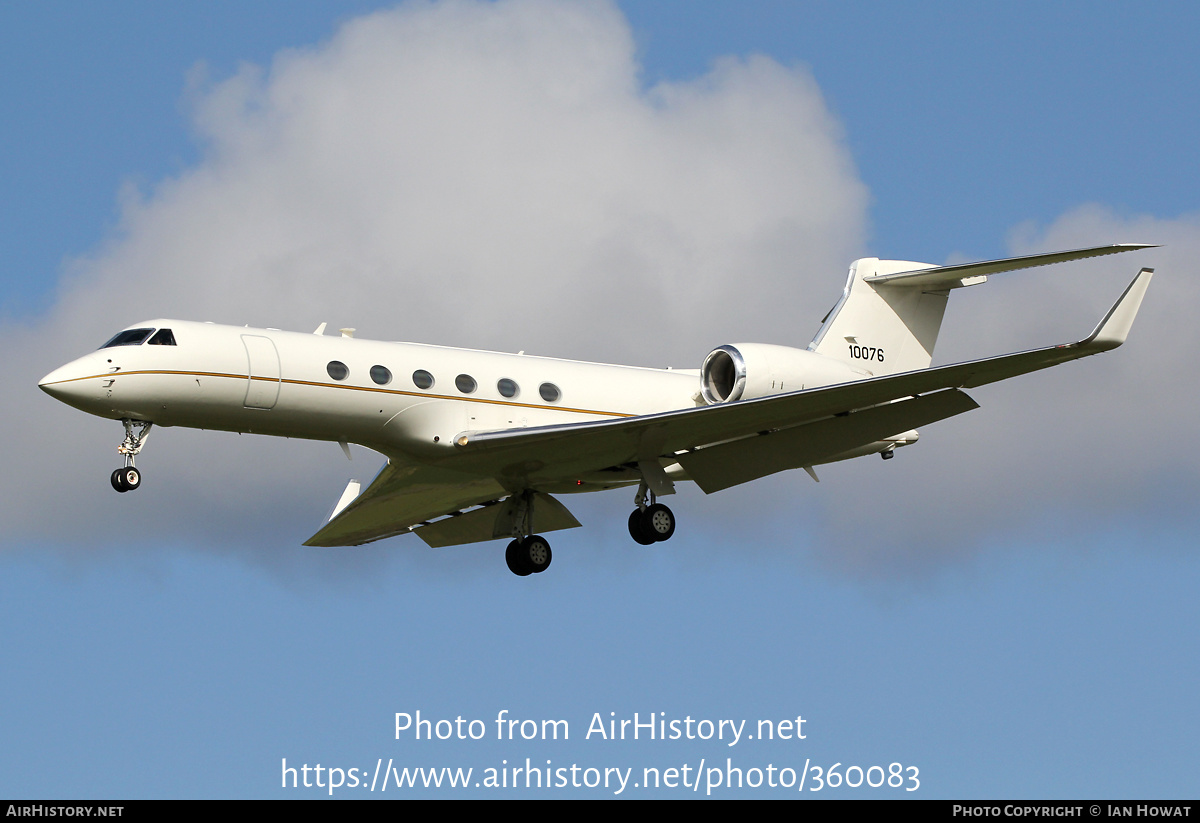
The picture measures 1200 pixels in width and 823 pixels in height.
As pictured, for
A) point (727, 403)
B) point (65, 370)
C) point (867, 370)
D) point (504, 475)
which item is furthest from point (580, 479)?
point (65, 370)

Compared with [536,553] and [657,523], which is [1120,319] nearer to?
[657,523]

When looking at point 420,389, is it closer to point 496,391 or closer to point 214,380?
point 496,391

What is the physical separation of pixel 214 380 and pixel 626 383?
6424 mm

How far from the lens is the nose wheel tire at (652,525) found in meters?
23.5

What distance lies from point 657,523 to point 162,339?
24.6 ft

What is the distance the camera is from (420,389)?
22359 mm

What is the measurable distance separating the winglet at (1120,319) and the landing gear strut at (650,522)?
6.51 metres

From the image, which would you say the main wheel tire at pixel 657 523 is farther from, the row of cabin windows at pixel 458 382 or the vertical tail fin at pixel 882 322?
the vertical tail fin at pixel 882 322

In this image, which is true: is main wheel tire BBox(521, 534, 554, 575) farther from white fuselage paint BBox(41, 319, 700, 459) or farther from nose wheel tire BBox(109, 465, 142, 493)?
nose wheel tire BBox(109, 465, 142, 493)

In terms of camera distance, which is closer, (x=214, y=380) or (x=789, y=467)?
(x=214, y=380)

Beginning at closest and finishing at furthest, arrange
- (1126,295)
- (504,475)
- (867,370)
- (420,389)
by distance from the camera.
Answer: (1126,295) < (420,389) < (504,475) < (867,370)

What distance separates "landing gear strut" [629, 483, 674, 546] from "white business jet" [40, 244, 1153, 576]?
21 millimetres

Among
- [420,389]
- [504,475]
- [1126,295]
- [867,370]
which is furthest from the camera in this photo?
[867,370]

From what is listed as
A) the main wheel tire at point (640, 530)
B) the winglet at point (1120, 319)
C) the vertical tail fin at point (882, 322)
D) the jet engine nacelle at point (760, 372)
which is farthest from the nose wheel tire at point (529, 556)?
the winglet at point (1120, 319)
